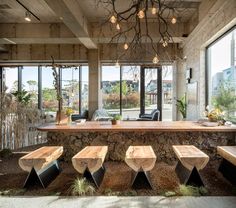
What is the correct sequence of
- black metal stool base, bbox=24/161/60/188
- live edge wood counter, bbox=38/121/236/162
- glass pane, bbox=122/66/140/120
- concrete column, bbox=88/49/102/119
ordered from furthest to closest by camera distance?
glass pane, bbox=122/66/140/120 → concrete column, bbox=88/49/102/119 → live edge wood counter, bbox=38/121/236/162 → black metal stool base, bbox=24/161/60/188

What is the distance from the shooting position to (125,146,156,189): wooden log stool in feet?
10.4

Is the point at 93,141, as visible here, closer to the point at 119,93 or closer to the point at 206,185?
the point at 206,185

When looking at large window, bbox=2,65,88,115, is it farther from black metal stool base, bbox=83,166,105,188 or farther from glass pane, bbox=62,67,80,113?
A: black metal stool base, bbox=83,166,105,188

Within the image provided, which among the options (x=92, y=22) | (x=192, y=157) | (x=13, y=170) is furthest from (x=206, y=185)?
(x=92, y=22)

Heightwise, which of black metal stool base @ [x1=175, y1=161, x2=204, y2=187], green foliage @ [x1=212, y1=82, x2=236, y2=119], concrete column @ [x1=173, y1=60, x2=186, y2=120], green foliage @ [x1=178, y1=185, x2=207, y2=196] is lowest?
green foliage @ [x1=178, y1=185, x2=207, y2=196]

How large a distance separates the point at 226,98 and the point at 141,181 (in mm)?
2804

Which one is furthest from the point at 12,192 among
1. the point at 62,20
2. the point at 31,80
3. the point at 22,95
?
the point at 31,80

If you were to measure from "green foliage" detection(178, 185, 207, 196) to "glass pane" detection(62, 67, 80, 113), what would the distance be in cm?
744

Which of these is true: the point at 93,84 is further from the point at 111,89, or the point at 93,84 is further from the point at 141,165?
the point at 141,165

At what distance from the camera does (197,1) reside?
582 cm

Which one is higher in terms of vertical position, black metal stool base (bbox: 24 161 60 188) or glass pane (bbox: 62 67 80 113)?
glass pane (bbox: 62 67 80 113)

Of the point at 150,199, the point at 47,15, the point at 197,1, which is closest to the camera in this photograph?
the point at 150,199

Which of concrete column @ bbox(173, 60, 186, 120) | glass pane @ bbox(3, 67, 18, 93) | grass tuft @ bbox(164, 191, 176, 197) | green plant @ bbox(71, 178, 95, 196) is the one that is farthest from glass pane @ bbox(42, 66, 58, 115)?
grass tuft @ bbox(164, 191, 176, 197)

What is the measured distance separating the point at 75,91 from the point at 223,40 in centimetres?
636
